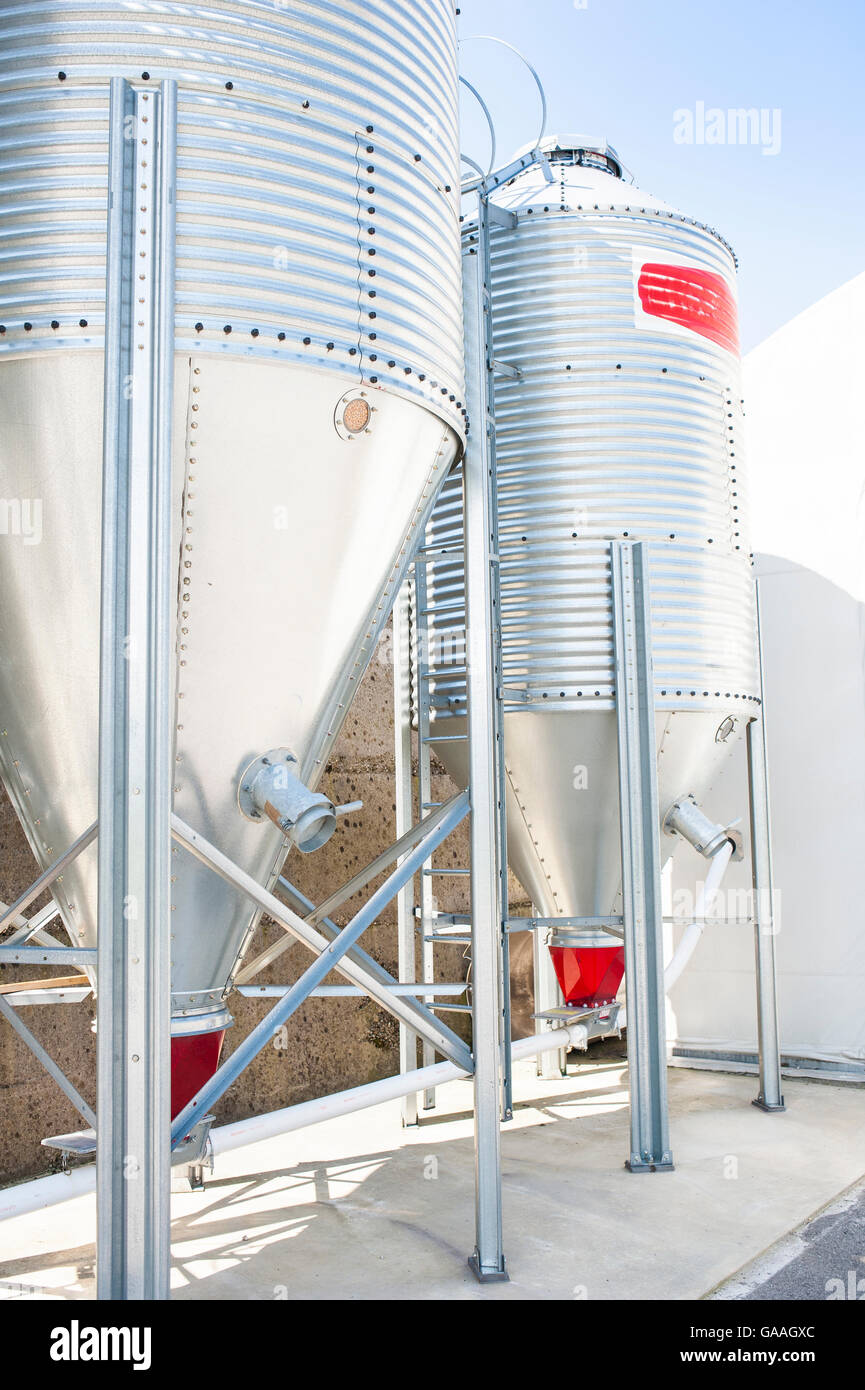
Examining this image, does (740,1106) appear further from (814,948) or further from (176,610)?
(176,610)

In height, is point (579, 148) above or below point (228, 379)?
above

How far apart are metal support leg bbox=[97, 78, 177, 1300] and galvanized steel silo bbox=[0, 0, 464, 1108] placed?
17 cm

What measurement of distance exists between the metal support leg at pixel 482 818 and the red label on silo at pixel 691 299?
6.09 feet

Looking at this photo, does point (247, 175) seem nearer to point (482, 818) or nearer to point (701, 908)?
point (482, 818)

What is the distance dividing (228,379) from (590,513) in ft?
9.54

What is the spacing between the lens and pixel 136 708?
306 centimetres

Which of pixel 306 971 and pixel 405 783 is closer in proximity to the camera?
pixel 306 971

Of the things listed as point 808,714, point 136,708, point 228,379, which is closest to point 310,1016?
point 808,714

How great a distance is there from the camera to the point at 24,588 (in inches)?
137

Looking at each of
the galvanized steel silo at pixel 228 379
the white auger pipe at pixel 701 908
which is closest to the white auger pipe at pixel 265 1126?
the galvanized steel silo at pixel 228 379

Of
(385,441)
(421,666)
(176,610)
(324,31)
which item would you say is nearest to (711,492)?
(421,666)

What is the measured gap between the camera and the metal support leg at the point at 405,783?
6547 millimetres

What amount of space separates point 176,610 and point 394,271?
4.83 feet

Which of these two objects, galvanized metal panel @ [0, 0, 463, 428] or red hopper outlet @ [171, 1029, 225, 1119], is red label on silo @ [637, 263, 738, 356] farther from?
red hopper outlet @ [171, 1029, 225, 1119]
